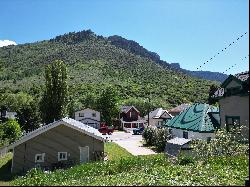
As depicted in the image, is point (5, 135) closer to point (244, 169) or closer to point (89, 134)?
point (89, 134)

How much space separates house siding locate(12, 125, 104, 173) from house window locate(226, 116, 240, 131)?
11.7 metres

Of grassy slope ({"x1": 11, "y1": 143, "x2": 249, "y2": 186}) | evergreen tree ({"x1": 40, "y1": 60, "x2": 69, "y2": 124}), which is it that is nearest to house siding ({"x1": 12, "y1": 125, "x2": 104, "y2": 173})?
grassy slope ({"x1": 11, "y1": 143, "x2": 249, "y2": 186})

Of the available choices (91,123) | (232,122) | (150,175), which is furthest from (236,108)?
(91,123)

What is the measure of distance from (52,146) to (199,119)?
18007 mm

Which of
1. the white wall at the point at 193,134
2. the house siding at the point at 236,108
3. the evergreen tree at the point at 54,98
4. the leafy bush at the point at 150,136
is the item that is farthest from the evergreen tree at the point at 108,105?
the house siding at the point at 236,108

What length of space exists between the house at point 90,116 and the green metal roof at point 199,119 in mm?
41183

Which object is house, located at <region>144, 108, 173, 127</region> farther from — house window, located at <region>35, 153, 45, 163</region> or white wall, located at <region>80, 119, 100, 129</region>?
house window, located at <region>35, 153, 45, 163</region>

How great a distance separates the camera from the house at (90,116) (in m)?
86.9

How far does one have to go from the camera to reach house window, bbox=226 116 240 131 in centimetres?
2952

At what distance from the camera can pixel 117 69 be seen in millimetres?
167750

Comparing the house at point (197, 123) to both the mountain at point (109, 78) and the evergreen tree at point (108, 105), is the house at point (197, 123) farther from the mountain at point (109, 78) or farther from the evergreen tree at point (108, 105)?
the mountain at point (109, 78)

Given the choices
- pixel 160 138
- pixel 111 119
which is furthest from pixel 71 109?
pixel 160 138

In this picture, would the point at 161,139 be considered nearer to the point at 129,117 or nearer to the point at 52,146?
the point at 52,146

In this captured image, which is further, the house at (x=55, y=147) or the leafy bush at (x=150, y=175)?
the house at (x=55, y=147)
